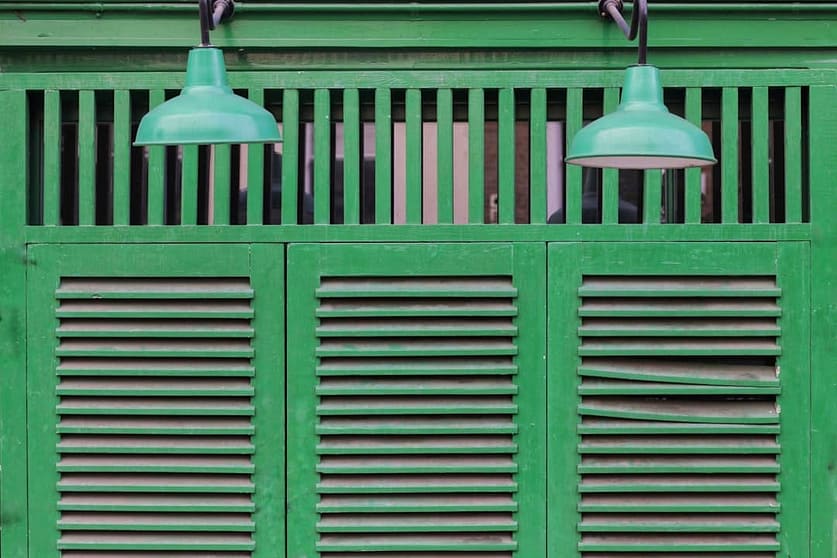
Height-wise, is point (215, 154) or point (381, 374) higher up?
point (215, 154)

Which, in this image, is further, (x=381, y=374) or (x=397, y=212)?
(x=397, y=212)

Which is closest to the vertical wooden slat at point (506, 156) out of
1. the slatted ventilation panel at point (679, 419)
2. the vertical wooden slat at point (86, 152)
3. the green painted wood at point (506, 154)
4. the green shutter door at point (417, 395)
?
the green painted wood at point (506, 154)

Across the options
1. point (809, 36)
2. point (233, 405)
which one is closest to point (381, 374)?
point (233, 405)

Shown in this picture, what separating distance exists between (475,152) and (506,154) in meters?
0.11

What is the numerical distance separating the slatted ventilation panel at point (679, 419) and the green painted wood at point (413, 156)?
65 cm

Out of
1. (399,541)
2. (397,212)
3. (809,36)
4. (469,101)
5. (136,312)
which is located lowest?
(399,541)

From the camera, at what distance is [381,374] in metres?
3.44

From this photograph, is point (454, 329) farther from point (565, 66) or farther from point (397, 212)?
point (565, 66)

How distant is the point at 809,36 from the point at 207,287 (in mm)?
2312

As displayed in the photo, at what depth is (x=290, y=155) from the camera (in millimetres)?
3443

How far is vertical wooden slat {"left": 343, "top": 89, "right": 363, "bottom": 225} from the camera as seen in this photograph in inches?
135

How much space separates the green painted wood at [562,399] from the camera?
340 cm

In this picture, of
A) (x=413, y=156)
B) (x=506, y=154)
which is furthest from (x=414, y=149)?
(x=506, y=154)

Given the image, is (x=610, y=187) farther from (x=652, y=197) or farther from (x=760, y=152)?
(x=760, y=152)
